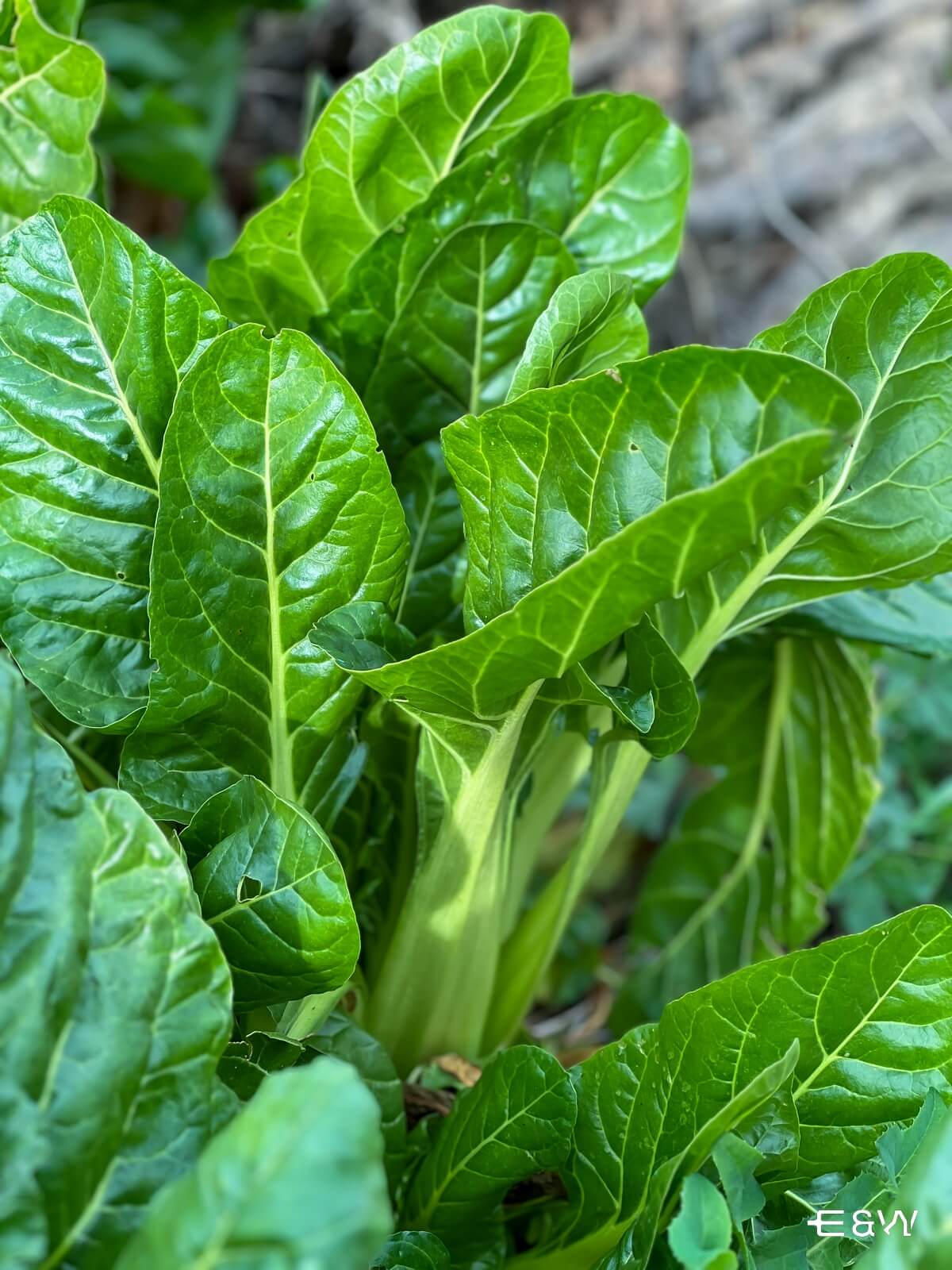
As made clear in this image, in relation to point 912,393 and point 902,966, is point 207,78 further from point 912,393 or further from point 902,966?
point 902,966

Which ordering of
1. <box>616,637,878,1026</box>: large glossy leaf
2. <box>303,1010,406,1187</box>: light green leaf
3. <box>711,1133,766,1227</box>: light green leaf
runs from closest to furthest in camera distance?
<box>711,1133,766,1227</box>: light green leaf
<box>303,1010,406,1187</box>: light green leaf
<box>616,637,878,1026</box>: large glossy leaf

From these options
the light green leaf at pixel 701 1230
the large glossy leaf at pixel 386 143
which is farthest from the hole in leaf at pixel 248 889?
the large glossy leaf at pixel 386 143

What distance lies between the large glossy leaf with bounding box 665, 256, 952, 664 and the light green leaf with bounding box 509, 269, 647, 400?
7 cm

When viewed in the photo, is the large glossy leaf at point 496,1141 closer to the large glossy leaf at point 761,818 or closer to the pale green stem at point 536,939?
the pale green stem at point 536,939

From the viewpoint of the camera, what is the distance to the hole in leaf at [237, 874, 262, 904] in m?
0.50

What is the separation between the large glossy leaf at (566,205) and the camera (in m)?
0.62

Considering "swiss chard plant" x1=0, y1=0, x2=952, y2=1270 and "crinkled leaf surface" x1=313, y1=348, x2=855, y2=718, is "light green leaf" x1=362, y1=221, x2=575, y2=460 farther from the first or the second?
"crinkled leaf surface" x1=313, y1=348, x2=855, y2=718

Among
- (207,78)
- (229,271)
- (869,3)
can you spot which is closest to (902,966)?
(229,271)

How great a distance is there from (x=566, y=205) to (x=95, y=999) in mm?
510

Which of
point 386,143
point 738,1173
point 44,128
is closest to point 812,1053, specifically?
point 738,1173

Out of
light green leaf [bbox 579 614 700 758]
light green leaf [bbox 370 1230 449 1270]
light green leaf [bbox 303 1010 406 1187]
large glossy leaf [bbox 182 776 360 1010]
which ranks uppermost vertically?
light green leaf [bbox 579 614 700 758]

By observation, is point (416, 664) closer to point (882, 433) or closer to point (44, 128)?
point (882, 433)

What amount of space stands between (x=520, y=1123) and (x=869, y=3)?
1.80 m

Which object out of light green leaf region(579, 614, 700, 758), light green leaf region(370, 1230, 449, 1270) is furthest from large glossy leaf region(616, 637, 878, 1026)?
light green leaf region(370, 1230, 449, 1270)
